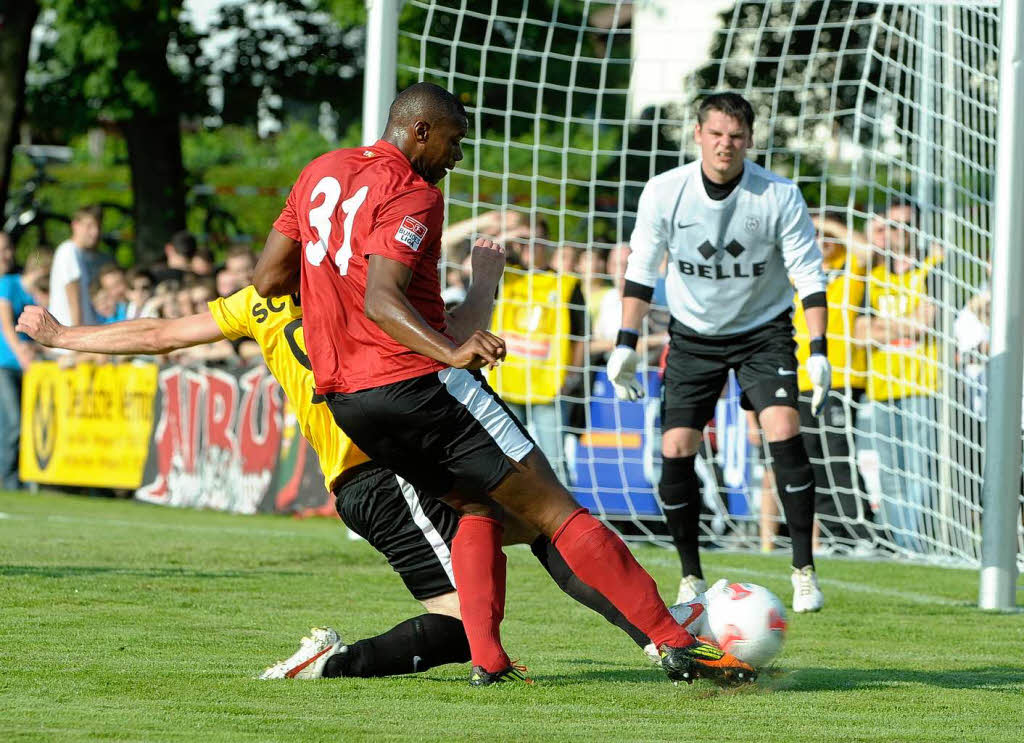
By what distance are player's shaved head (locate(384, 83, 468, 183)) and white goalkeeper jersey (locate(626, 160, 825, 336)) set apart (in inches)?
116

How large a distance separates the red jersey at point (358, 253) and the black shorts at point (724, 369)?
119 inches

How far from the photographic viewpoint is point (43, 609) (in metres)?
6.79

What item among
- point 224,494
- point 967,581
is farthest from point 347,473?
point 224,494

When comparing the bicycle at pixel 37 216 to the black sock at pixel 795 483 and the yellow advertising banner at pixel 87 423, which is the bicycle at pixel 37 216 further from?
the black sock at pixel 795 483

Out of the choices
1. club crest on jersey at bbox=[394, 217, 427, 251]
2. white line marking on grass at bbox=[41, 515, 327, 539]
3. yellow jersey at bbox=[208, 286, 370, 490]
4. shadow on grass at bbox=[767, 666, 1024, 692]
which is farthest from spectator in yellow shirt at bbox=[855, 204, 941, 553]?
club crest on jersey at bbox=[394, 217, 427, 251]

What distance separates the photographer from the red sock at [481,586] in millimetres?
5207

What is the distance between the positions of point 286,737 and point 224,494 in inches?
375

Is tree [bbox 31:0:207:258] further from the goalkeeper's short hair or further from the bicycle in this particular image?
the goalkeeper's short hair

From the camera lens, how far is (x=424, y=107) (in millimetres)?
5035

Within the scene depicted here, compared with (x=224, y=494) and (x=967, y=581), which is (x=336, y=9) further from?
(x=967, y=581)

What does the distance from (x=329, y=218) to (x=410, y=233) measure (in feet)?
1.18

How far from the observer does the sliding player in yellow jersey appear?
5.35 metres

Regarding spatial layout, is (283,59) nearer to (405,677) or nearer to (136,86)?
(136,86)

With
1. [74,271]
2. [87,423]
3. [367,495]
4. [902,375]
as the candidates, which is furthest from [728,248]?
[87,423]
